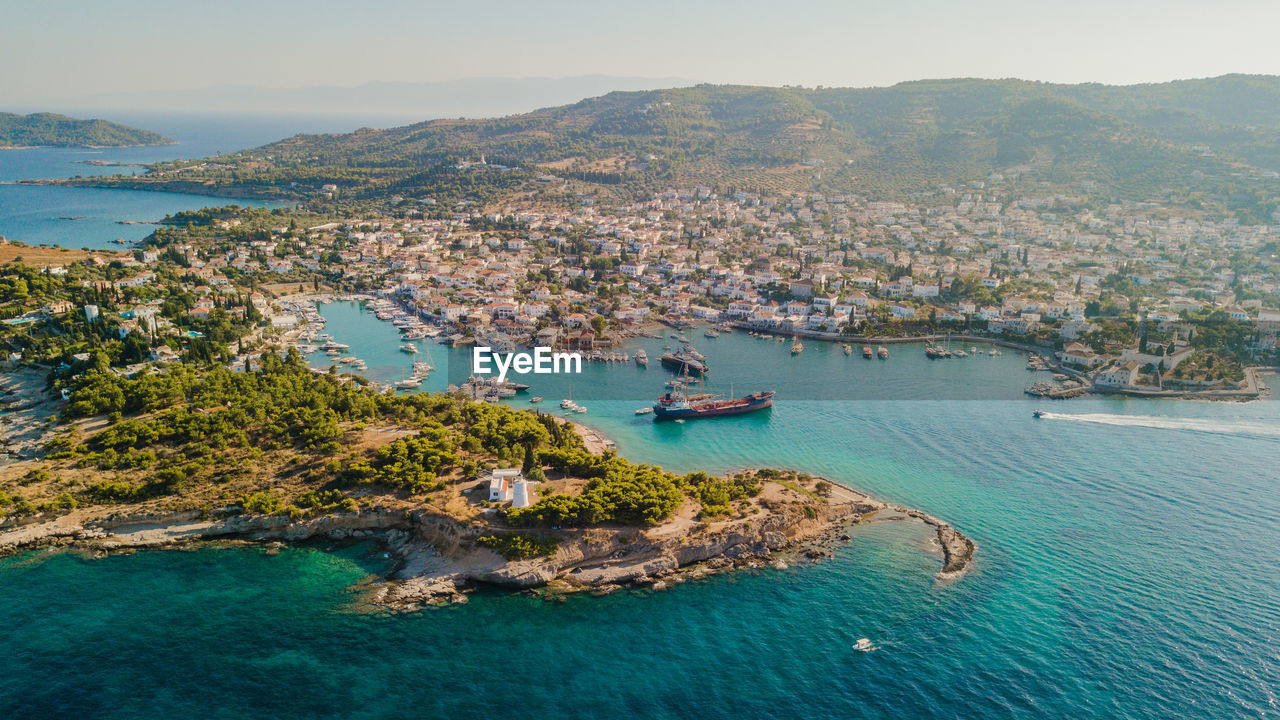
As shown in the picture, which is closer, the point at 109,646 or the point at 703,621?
the point at 109,646

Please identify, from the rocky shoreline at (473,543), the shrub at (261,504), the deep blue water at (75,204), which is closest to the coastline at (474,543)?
the rocky shoreline at (473,543)

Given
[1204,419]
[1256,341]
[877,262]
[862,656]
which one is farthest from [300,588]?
[877,262]

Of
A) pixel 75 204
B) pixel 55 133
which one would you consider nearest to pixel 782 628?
pixel 75 204

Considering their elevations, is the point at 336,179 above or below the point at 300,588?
above

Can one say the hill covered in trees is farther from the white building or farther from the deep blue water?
the white building

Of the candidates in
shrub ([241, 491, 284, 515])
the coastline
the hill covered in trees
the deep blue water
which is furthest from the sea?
the hill covered in trees

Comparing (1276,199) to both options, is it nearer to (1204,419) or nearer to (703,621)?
(1204,419)

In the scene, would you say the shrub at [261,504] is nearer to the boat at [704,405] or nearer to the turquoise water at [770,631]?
the turquoise water at [770,631]

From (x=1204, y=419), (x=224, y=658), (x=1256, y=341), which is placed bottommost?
(x=224, y=658)
